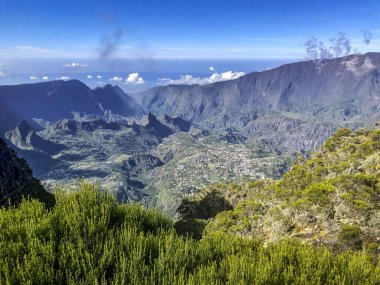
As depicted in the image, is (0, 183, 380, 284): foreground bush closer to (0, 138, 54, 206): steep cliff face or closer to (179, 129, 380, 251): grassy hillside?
(179, 129, 380, 251): grassy hillside

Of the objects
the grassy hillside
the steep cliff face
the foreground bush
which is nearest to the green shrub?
the grassy hillside

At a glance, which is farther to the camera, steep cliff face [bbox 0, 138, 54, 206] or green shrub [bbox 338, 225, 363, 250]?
steep cliff face [bbox 0, 138, 54, 206]

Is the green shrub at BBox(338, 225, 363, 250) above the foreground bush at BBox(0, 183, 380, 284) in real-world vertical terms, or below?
Answer: below

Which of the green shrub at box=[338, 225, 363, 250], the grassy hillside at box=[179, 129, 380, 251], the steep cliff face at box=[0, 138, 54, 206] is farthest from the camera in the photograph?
the steep cliff face at box=[0, 138, 54, 206]

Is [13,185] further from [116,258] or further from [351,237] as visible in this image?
[351,237]

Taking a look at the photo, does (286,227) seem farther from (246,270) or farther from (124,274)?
(124,274)

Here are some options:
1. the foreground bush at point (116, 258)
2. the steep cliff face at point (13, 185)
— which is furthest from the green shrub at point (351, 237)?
the steep cliff face at point (13, 185)

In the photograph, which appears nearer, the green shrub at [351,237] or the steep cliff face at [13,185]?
the green shrub at [351,237]

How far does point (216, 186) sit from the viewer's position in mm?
106875

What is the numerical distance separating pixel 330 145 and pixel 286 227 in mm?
35122

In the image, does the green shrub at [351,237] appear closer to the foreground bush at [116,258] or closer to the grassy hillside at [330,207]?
the grassy hillside at [330,207]

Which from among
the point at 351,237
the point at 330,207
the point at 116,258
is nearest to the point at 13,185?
the point at 116,258

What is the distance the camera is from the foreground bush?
13.4 meters

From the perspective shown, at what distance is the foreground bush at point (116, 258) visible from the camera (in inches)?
529
